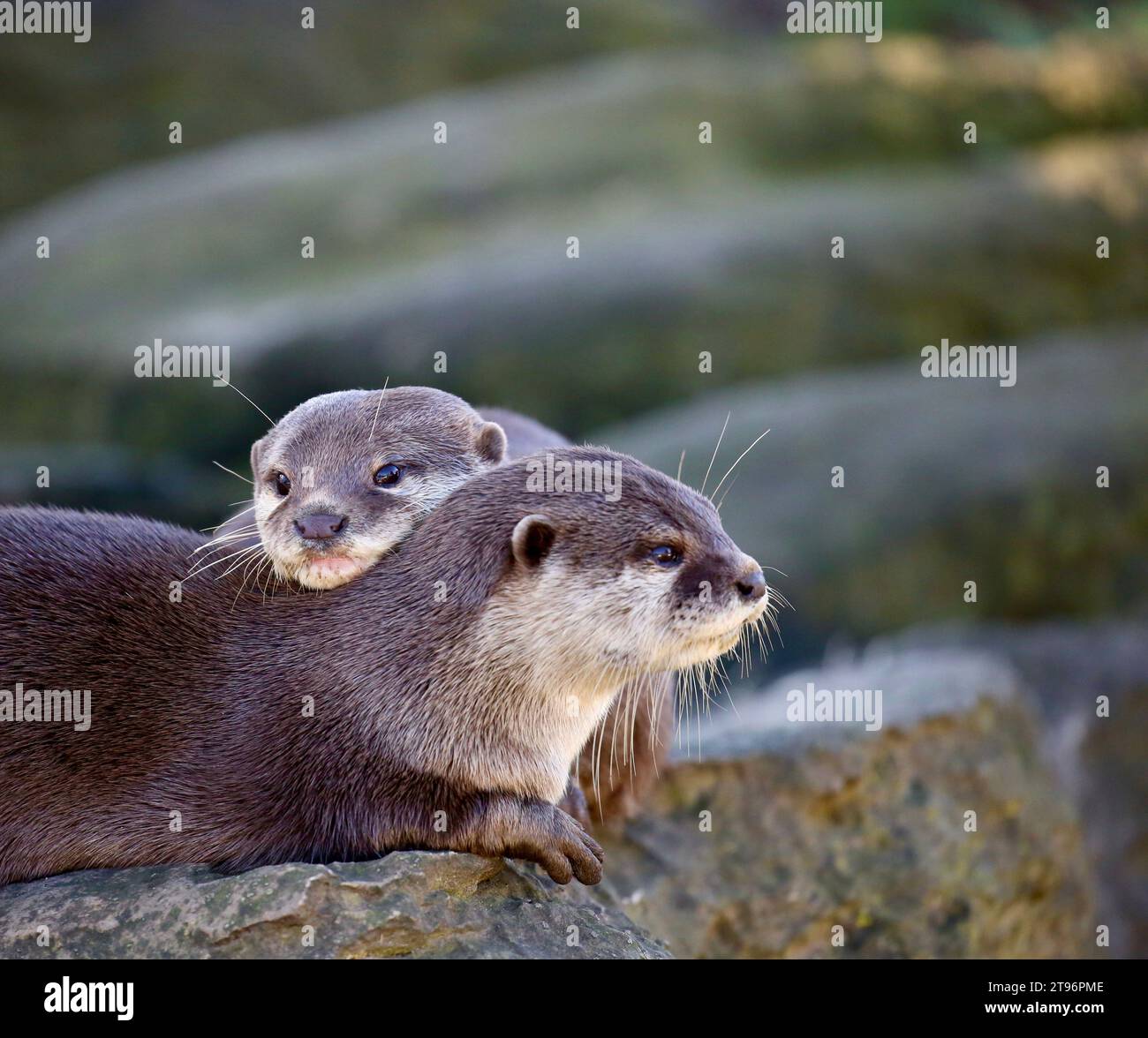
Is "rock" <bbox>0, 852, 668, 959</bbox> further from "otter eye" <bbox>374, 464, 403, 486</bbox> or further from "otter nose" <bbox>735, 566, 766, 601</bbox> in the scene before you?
"otter eye" <bbox>374, 464, 403, 486</bbox>

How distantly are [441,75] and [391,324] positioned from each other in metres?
4.54

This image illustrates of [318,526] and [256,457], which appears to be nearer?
[318,526]

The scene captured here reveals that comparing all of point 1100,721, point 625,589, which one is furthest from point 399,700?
point 1100,721

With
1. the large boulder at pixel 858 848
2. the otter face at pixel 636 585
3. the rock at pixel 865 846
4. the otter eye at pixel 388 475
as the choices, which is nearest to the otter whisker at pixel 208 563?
the otter eye at pixel 388 475

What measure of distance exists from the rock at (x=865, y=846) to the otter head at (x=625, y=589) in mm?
1548

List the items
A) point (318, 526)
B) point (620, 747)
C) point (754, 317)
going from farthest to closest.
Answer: point (754, 317)
point (620, 747)
point (318, 526)

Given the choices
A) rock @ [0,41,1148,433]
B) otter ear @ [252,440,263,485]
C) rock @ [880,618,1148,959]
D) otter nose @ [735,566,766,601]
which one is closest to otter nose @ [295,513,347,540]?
otter ear @ [252,440,263,485]

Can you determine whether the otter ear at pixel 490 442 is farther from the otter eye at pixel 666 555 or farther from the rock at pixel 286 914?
the rock at pixel 286 914

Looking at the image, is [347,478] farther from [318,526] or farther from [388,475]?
[318,526]

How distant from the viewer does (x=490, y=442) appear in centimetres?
438

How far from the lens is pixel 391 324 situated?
10.5 meters

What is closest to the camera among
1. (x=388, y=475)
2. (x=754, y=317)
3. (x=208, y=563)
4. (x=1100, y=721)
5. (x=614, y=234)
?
(x=208, y=563)

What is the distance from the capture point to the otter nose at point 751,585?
11.7ft

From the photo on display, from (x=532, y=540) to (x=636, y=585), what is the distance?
0.27m
